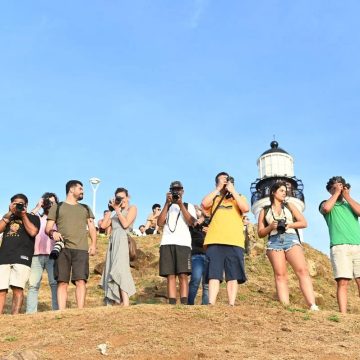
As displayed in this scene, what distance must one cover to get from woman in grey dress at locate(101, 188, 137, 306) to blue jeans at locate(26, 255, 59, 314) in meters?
0.98

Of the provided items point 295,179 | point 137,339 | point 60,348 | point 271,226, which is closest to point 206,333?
point 137,339

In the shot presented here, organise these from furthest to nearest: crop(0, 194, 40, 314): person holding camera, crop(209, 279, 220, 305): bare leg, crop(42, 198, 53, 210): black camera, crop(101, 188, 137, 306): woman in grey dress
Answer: crop(42, 198, 53, 210): black camera, crop(0, 194, 40, 314): person holding camera, crop(101, 188, 137, 306): woman in grey dress, crop(209, 279, 220, 305): bare leg

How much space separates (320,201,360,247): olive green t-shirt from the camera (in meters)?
8.81

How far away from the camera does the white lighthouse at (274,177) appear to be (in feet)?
128

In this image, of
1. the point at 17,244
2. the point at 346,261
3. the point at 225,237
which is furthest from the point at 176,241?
the point at 346,261

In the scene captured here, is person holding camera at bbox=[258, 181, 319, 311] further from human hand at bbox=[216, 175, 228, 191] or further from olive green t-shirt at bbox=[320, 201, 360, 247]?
human hand at bbox=[216, 175, 228, 191]

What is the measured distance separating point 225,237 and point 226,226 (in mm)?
189

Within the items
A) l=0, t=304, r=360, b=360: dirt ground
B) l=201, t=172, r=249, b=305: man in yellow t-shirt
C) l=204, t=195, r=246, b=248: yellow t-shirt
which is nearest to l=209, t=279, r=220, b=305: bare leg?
l=201, t=172, r=249, b=305: man in yellow t-shirt

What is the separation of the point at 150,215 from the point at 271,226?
10980mm

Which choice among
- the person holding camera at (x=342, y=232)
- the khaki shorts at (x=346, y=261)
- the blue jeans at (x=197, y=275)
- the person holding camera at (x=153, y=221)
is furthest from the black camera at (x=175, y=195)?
the person holding camera at (x=153, y=221)

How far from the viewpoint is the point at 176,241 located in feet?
28.8

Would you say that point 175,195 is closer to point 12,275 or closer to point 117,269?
point 117,269

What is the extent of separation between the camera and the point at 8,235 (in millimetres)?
9055

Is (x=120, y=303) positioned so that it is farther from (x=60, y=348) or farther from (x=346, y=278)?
(x=346, y=278)
